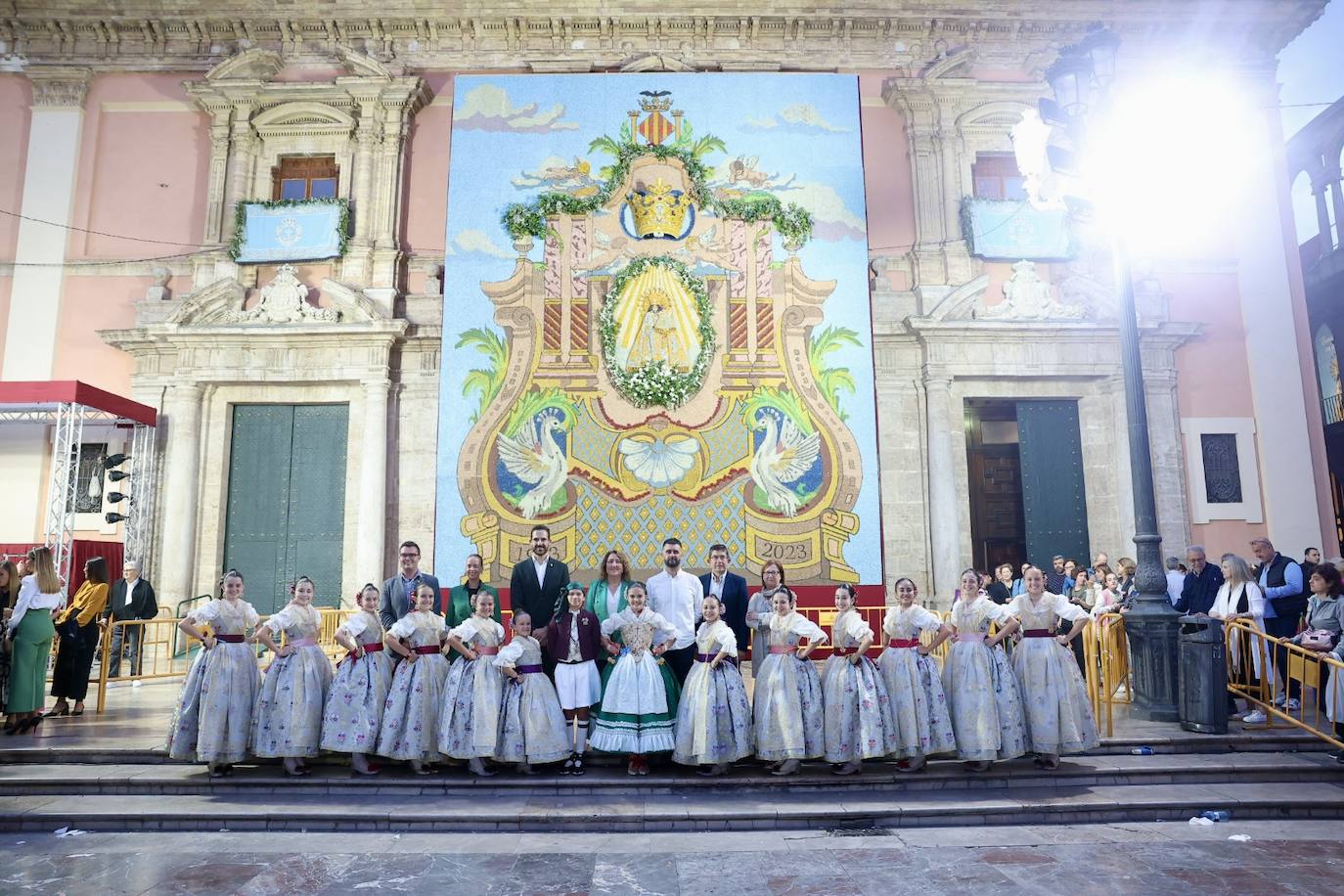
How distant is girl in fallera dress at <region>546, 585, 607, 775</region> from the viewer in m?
6.82

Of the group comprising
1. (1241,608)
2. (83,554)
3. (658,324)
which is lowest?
(1241,608)

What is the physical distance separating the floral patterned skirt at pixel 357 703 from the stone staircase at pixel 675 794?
0.87ft

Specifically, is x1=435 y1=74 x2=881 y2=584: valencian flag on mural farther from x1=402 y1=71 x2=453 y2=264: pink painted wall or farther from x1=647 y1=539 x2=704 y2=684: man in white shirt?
x1=647 y1=539 x2=704 y2=684: man in white shirt

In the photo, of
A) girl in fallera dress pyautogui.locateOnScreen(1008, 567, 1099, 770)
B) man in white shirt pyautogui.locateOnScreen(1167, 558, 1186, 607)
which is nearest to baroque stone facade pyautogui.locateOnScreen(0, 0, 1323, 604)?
man in white shirt pyautogui.locateOnScreen(1167, 558, 1186, 607)

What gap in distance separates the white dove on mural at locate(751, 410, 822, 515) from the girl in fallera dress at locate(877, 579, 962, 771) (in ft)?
18.9

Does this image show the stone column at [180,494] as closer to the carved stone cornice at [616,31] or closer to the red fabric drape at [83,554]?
the red fabric drape at [83,554]

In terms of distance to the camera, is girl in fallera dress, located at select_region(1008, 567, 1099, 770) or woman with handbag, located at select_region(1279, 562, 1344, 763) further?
woman with handbag, located at select_region(1279, 562, 1344, 763)

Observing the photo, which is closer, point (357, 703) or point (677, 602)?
point (357, 703)

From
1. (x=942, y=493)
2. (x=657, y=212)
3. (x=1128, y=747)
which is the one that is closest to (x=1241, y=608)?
(x=1128, y=747)

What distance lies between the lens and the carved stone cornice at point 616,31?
13.7 meters

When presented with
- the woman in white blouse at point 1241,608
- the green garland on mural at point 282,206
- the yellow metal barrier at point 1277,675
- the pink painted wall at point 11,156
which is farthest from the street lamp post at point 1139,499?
the pink painted wall at point 11,156

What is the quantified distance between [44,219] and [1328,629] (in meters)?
17.3

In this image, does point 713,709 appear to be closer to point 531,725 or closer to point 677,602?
→ point 677,602

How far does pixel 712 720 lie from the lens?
21.3ft
